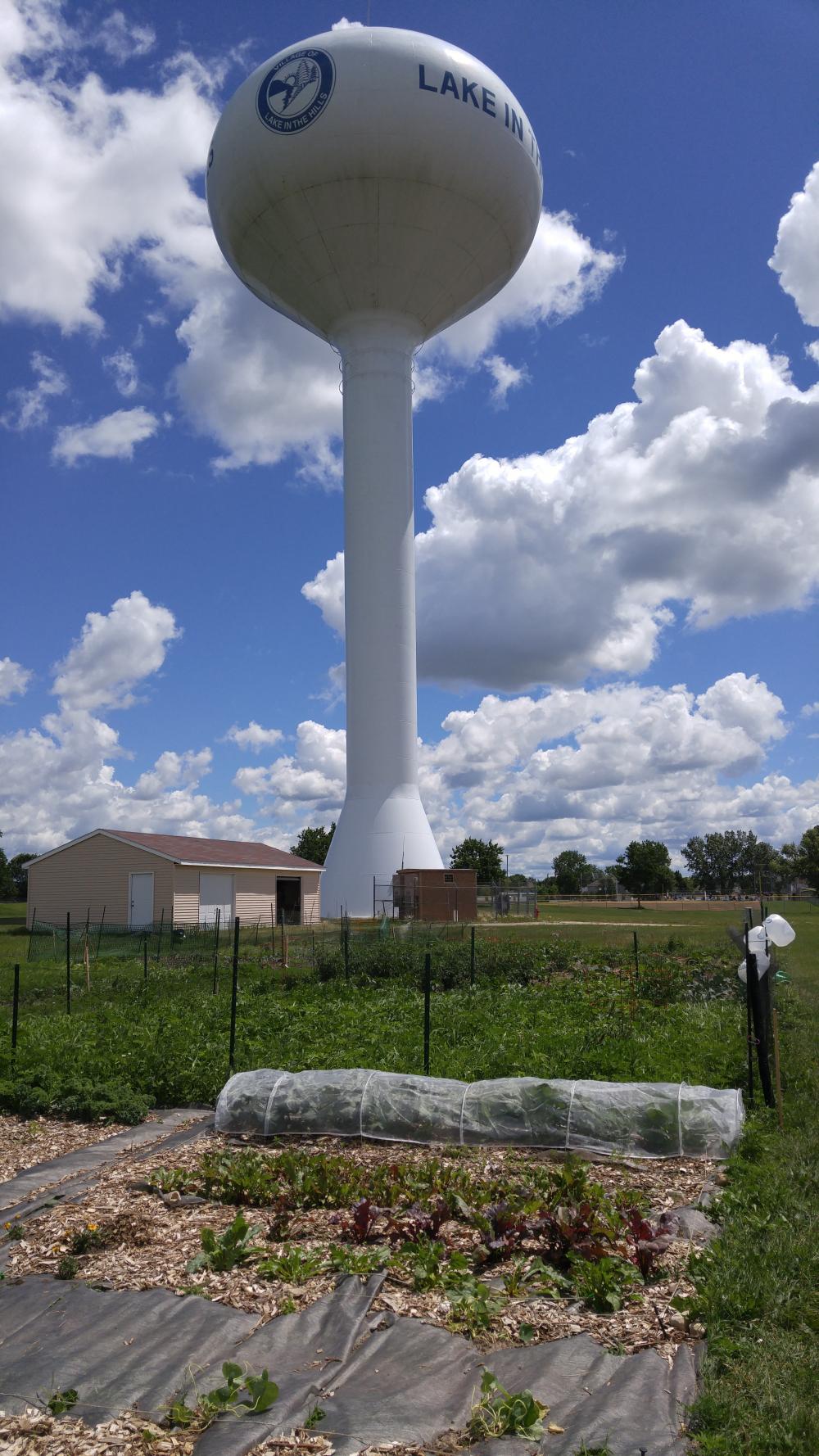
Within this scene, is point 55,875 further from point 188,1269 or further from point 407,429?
point 188,1269

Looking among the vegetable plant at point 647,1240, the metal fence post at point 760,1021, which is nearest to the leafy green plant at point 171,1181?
the vegetable plant at point 647,1240

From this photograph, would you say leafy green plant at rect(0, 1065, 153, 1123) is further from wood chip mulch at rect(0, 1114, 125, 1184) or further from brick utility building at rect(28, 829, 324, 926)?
brick utility building at rect(28, 829, 324, 926)

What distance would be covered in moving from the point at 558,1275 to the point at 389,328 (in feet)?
108

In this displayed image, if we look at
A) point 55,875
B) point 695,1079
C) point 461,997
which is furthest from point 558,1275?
point 55,875

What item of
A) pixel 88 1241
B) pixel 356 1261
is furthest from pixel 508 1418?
pixel 88 1241

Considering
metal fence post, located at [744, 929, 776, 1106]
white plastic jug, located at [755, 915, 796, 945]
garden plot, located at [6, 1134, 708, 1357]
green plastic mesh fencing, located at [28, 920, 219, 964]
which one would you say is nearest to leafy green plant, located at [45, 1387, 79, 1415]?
garden plot, located at [6, 1134, 708, 1357]

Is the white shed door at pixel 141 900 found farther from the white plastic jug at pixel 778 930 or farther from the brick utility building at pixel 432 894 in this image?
the white plastic jug at pixel 778 930

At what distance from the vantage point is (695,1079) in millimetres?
10141

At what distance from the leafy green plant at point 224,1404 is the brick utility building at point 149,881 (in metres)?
29.5

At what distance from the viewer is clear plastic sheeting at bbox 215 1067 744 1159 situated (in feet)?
26.1

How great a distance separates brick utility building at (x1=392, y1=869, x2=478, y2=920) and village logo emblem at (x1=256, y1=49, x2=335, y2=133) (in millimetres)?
22940

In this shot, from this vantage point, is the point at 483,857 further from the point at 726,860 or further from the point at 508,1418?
the point at 508,1418

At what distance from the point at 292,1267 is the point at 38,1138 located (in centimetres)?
436

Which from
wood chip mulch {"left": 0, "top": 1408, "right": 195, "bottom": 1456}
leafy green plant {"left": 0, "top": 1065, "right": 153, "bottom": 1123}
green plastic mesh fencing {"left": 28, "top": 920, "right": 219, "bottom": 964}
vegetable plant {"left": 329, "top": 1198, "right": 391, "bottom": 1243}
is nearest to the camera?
wood chip mulch {"left": 0, "top": 1408, "right": 195, "bottom": 1456}
